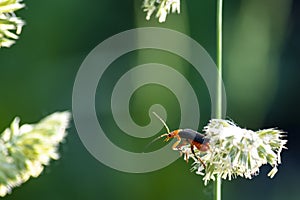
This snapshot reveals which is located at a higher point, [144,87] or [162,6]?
[162,6]

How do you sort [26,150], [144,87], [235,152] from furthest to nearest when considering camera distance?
[144,87], [235,152], [26,150]

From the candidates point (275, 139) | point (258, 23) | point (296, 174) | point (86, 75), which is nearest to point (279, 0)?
point (258, 23)

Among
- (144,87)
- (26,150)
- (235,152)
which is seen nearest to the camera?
(26,150)

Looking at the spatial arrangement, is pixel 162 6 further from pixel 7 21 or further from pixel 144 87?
pixel 144 87

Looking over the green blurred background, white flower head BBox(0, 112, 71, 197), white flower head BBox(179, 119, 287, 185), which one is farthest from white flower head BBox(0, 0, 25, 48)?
the green blurred background

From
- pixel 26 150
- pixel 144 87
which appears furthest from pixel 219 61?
pixel 144 87

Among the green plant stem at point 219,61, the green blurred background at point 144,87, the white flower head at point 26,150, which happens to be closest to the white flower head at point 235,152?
the green plant stem at point 219,61

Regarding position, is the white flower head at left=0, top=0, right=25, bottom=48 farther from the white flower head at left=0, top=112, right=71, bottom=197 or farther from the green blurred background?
the green blurred background

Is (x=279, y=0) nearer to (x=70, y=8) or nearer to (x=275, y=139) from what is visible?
(x=70, y=8)
